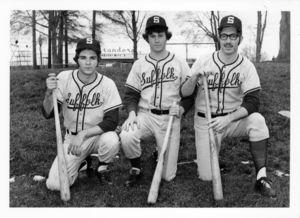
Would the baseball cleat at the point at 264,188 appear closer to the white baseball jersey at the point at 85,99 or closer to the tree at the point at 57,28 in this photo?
the white baseball jersey at the point at 85,99

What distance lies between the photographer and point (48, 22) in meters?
8.11

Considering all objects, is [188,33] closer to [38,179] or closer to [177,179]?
[177,179]

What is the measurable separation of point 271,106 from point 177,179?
357cm

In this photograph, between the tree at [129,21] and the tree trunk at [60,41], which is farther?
the tree trunk at [60,41]

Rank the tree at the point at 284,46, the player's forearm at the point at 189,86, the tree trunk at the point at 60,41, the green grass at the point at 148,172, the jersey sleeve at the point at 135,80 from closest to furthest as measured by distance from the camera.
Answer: the green grass at the point at 148,172 < the player's forearm at the point at 189,86 < the jersey sleeve at the point at 135,80 < the tree at the point at 284,46 < the tree trunk at the point at 60,41

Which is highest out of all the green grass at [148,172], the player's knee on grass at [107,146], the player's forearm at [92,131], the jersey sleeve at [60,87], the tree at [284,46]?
the tree at [284,46]

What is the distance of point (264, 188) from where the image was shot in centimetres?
392

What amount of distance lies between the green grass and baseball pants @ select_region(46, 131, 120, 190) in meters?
0.13

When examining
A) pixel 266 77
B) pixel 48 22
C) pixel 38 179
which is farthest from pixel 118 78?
pixel 38 179

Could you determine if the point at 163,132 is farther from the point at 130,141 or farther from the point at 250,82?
the point at 250,82

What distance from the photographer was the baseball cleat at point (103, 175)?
430 centimetres

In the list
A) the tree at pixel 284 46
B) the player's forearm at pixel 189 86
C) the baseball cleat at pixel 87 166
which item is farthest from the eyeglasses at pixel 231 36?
the tree at pixel 284 46

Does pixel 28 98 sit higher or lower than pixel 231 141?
higher

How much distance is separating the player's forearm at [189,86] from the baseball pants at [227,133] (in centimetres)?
40
